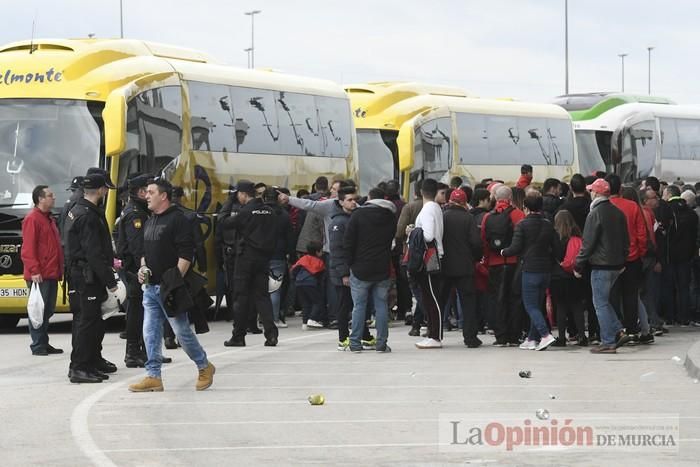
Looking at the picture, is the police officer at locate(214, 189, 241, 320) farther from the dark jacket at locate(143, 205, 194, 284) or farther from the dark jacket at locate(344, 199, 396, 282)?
the dark jacket at locate(143, 205, 194, 284)

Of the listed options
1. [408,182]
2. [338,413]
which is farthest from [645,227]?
[408,182]

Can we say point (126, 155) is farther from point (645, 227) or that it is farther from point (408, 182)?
point (408, 182)

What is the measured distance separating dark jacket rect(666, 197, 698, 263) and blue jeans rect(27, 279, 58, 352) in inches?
313

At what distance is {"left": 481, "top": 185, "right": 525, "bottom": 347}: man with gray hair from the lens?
1856cm

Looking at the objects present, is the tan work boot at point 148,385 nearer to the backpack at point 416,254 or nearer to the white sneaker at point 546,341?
the backpack at point 416,254

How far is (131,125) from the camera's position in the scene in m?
21.5

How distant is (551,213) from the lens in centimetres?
1958

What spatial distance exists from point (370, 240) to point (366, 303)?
0.70 metres

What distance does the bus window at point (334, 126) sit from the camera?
90.1 ft

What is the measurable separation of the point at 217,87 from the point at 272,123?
156cm

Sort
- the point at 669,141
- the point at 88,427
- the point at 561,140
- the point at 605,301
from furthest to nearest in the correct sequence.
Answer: the point at 669,141
the point at 561,140
the point at 605,301
the point at 88,427

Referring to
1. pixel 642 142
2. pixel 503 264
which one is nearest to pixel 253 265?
pixel 503 264

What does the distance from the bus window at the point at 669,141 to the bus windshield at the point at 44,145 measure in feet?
77.9

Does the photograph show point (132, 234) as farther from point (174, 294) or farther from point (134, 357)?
point (174, 294)
